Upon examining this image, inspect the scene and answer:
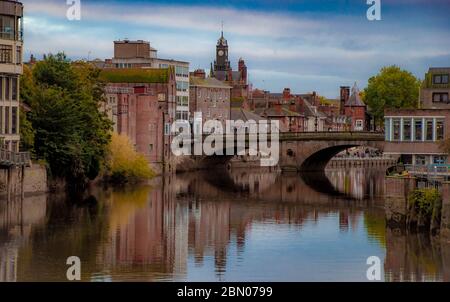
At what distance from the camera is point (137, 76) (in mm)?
123312

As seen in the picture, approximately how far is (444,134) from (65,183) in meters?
29.1

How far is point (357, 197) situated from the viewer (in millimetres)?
92688

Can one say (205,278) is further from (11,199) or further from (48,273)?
(11,199)

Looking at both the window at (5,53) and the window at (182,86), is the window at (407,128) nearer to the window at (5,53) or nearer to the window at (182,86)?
the window at (5,53)

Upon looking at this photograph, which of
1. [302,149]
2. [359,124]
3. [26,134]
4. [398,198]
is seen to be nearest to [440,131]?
[398,198]

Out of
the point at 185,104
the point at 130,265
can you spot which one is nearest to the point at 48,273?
the point at 130,265

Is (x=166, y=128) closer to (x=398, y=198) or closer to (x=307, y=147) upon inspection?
(x=307, y=147)

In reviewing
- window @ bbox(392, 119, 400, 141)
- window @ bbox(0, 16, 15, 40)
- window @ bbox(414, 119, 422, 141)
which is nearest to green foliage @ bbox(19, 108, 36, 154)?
window @ bbox(0, 16, 15, 40)

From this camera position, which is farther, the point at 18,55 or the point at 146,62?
the point at 146,62

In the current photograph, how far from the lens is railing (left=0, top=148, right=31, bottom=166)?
7569 centimetres

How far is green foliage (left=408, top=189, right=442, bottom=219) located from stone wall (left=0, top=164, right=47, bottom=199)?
26.9 meters

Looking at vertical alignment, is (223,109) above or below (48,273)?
above

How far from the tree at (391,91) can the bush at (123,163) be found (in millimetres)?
66468

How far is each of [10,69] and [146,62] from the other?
5557 centimetres
